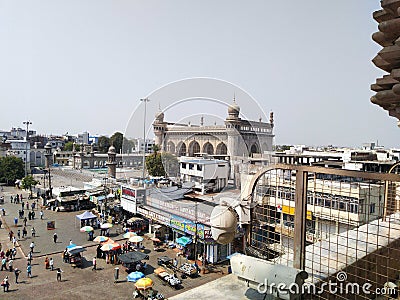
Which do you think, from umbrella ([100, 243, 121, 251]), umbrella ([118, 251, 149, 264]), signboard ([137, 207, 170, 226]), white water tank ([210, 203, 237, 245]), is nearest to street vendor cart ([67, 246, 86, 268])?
umbrella ([100, 243, 121, 251])

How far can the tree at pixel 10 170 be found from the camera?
46406mm

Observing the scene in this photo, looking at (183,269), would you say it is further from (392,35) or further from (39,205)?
(39,205)

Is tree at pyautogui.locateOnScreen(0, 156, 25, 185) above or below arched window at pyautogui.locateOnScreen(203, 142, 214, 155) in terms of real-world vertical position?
below

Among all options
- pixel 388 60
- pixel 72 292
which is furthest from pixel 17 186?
pixel 388 60

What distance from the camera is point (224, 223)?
4.70 m

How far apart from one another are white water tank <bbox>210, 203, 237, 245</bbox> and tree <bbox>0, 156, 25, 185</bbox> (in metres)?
49.9

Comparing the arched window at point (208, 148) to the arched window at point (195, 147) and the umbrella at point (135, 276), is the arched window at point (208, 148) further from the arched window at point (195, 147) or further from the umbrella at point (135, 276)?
the umbrella at point (135, 276)

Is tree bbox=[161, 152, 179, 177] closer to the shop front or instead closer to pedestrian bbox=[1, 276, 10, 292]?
the shop front

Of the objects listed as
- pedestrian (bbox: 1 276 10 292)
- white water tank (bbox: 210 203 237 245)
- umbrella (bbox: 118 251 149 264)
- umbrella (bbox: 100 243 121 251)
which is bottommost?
pedestrian (bbox: 1 276 10 292)

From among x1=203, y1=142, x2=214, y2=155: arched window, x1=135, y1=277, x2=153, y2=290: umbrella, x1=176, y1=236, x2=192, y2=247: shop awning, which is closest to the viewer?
x1=135, y1=277, x2=153, y2=290: umbrella

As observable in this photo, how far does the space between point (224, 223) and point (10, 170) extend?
166 feet

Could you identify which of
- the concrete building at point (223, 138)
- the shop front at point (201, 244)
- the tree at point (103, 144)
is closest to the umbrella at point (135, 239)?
the shop front at point (201, 244)

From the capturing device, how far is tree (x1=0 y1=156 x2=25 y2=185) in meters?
46.4

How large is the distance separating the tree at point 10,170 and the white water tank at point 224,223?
49.9 metres
